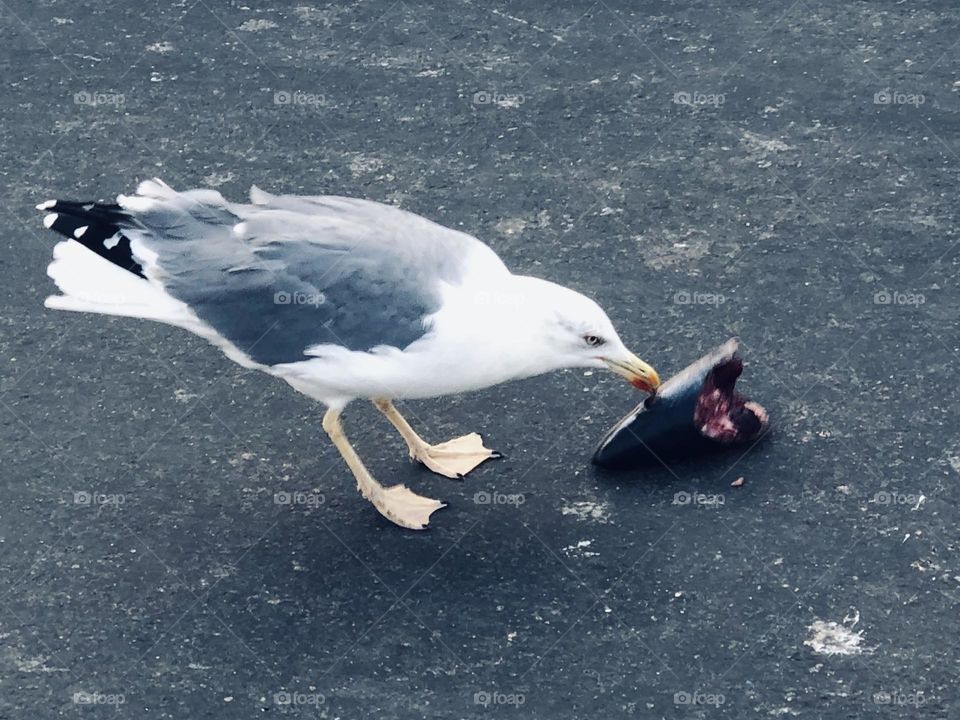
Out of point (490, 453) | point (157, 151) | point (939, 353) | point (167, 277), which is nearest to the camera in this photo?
point (167, 277)

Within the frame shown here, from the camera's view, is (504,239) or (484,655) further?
(504,239)

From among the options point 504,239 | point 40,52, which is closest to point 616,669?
point 504,239

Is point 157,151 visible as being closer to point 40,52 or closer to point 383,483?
point 40,52

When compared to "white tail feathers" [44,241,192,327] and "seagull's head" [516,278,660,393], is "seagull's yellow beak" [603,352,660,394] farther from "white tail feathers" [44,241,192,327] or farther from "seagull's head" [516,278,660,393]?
"white tail feathers" [44,241,192,327]

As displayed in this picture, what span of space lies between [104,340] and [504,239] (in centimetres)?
192

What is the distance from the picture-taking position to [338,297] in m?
5.41

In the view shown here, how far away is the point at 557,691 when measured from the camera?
16.4 feet

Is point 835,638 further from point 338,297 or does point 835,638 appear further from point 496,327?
point 338,297

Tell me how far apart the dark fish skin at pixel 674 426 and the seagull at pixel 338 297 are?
0.53ft

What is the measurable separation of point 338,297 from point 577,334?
0.88 meters

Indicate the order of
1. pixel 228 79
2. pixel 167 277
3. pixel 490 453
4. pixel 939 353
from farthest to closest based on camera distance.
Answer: pixel 228 79 → pixel 939 353 → pixel 490 453 → pixel 167 277

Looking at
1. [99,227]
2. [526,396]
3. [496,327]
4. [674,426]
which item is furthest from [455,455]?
[99,227]

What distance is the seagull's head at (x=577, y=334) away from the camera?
5480mm

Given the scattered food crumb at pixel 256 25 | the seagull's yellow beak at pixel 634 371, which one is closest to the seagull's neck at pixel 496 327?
the seagull's yellow beak at pixel 634 371
